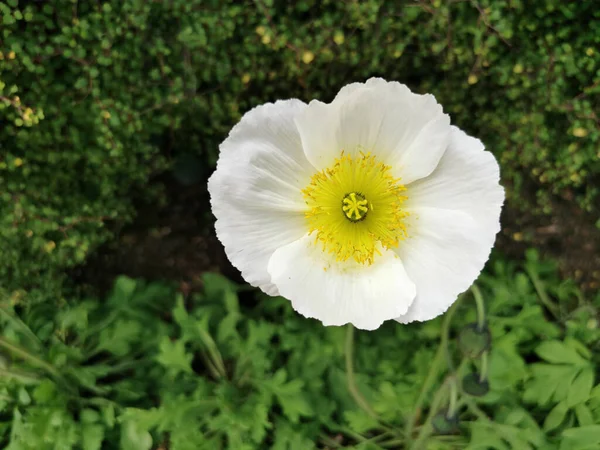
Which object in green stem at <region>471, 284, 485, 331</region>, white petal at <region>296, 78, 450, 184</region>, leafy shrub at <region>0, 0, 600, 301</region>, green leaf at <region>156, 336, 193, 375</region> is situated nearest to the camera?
white petal at <region>296, 78, 450, 184</region>

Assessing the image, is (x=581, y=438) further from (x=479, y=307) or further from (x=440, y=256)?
(x=440, y=256)

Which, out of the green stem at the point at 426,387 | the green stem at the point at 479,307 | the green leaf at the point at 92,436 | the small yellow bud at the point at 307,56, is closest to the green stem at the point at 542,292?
the green stem at the point at 426,387

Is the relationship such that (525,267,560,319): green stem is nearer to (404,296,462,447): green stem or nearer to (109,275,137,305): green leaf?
(404,296,462,447): green stem

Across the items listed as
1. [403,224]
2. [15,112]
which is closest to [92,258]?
[15,112]

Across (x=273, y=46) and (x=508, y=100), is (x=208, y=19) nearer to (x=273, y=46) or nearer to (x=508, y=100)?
(x=273, y=46)

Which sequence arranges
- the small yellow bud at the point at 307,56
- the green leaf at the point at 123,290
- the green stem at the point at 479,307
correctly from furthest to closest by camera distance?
1. the green leaf at the point at 123,290
2. the small yellow bud at the point at 307,56
3. the green stem at the point at 479,307

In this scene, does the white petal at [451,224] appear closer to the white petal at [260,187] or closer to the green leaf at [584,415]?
the white petal at [260,187]

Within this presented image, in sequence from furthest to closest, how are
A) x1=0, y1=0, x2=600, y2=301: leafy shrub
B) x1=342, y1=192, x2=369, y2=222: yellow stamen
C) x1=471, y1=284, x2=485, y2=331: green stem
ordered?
x1=0, y1=0, x2=600, y2=301: leafy shrub
x1=471, y1=284, x2=485, y2=331: green stem
x1=342, y1=192, x2=369, y2=222: yellow stamen

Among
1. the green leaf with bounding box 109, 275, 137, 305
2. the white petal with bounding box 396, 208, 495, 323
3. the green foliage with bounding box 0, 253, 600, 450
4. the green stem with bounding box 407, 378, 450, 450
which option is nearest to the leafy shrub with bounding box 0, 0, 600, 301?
the green leaf with bounding box 109, 275, 137, 305
